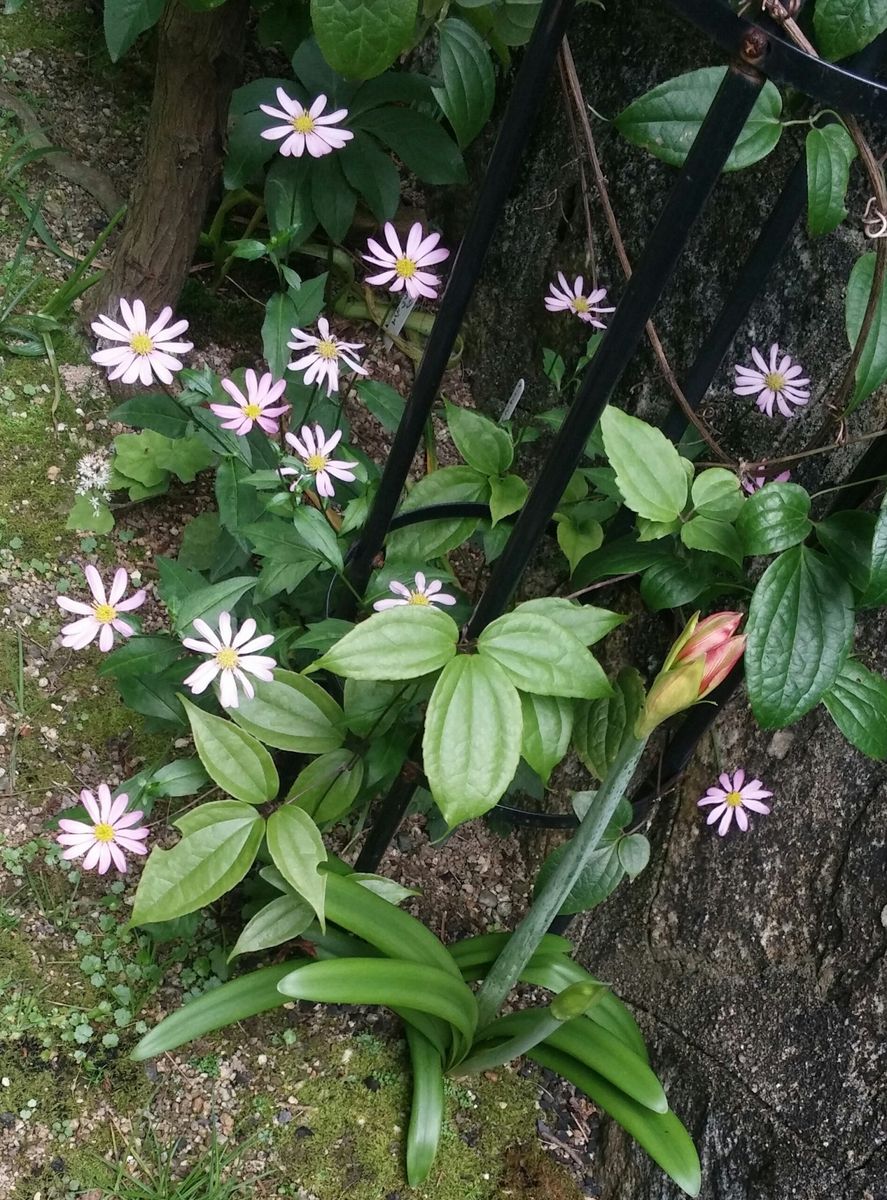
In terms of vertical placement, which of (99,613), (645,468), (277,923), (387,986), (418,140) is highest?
(418,140)

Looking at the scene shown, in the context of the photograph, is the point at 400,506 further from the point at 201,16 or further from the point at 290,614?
the point at 201,16

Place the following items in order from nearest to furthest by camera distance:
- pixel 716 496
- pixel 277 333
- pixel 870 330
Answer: pixel 870 330, pixel 716 496, pixel 277 333

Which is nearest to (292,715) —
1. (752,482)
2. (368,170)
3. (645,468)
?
(645,468)

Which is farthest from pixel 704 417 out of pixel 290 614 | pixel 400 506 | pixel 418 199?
pixel 418 199

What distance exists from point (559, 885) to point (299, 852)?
234 millimetres

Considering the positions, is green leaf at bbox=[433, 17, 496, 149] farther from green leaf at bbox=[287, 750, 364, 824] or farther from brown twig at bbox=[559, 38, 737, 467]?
green leaf at bbox=[287, 750, 364, 824]

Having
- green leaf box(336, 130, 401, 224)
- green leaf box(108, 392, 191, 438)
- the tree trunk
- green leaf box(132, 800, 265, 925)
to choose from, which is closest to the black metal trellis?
green leaf box(132, 800, 265, 925)

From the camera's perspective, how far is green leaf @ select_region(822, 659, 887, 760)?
91cm

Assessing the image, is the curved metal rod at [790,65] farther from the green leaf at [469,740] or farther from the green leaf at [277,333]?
the green leaf at [277,333]

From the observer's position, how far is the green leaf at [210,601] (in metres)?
0.94

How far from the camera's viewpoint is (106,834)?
0.96m

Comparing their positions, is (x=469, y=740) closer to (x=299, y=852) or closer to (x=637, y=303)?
(x=299, y=852)

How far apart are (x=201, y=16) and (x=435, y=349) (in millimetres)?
754

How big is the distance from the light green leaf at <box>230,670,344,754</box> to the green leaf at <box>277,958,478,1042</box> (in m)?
0.21
